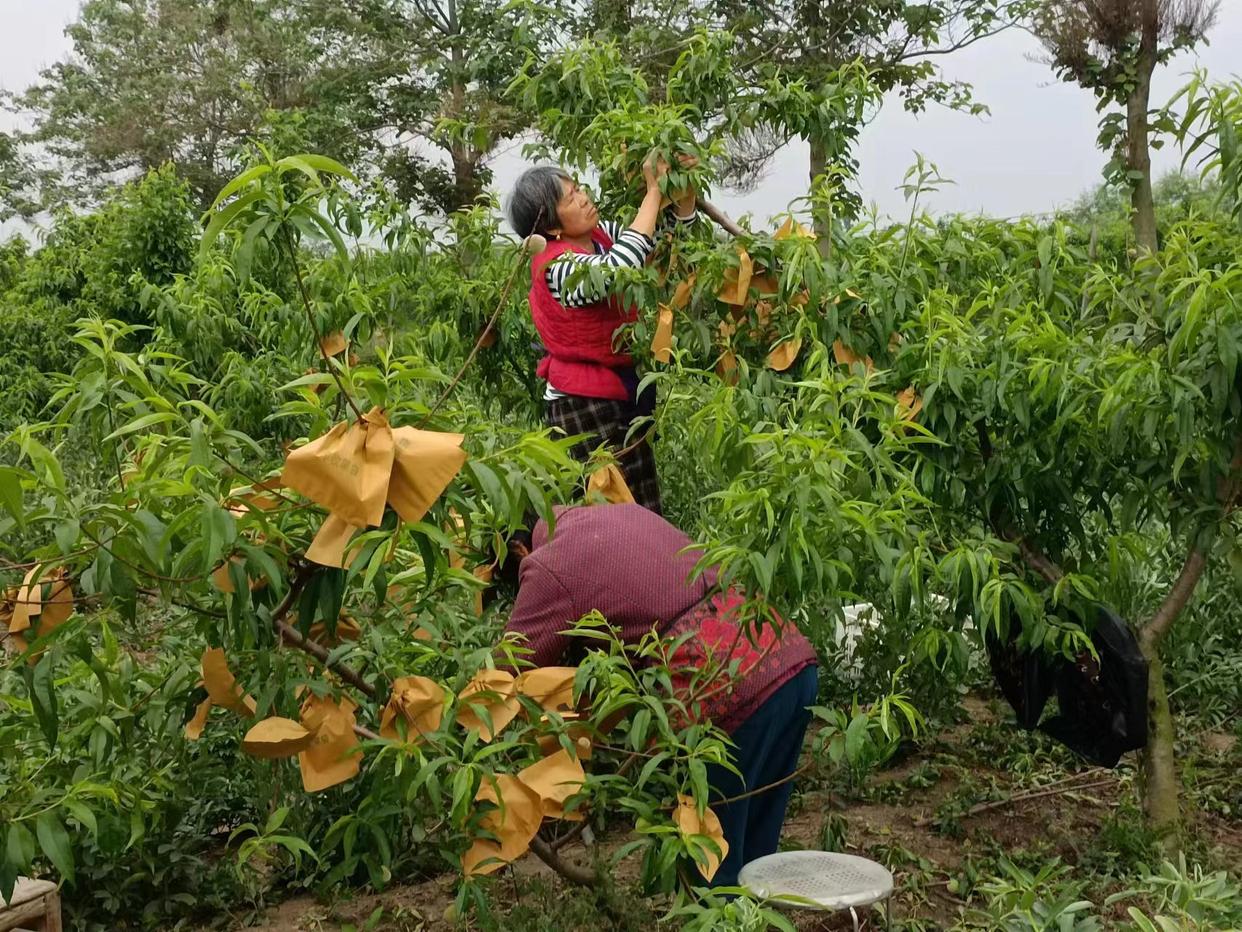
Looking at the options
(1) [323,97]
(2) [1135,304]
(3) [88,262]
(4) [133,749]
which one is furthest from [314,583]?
(1) [323,97]

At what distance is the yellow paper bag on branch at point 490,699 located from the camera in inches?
85.9

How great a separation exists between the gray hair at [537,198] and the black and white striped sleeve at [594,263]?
0.53ft

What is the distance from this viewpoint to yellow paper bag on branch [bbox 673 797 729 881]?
225cm

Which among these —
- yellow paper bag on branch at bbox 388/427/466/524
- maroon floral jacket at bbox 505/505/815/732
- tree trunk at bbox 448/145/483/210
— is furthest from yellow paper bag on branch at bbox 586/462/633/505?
tree trunk at bbox 448/145/483/210

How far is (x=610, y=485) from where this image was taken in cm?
283

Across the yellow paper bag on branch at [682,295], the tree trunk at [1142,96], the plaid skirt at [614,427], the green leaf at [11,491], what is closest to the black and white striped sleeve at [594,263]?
the yellow paper bag on branch at [682,295]

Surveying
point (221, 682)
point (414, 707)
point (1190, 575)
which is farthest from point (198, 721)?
point (1190, 575)

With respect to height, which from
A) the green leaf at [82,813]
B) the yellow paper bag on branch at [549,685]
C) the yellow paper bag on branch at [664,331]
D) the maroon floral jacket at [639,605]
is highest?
the yellow paper bag on branch at [664,331]

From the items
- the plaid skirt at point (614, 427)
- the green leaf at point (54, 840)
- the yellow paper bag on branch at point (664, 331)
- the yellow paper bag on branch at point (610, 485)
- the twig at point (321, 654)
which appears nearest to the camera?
the green leaf at point (54, 840)

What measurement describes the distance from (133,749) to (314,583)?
0.87m

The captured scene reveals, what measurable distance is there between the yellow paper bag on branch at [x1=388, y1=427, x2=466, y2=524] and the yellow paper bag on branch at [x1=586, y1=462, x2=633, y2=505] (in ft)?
3.56

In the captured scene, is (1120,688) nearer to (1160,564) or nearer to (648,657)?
(648,657)

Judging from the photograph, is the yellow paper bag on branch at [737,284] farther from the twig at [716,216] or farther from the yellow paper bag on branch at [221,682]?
the yellow paper bag on branch at [221,682]

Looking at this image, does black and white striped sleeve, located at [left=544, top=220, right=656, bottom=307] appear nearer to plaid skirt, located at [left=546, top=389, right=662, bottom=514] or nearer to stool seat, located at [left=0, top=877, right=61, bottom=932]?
plaid skirt, located at [left=546, top=389, right=662, bottom=514]
